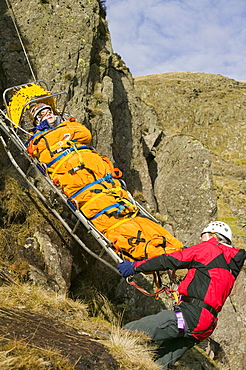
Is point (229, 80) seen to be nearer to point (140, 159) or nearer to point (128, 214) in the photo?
point (140, 159)

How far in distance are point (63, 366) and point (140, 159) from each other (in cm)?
1050

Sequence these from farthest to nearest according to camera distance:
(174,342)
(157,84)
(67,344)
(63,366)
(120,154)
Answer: (157,84)
(120,154)
(174,342)
(67,344)
(63,366)

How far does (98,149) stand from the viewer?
33.9 feet

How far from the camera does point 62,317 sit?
15.2ft

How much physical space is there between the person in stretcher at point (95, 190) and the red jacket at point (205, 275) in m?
0.80

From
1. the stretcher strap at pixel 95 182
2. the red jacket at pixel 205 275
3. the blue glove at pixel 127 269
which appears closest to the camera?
the red jacket at pixel 205 275

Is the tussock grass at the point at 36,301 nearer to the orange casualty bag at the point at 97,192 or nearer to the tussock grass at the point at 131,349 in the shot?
the tussock grass at the point at 131,349

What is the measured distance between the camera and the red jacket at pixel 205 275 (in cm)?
426

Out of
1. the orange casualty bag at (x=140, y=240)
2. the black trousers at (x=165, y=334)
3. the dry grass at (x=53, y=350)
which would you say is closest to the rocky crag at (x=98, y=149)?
the dry grass at (x=53, y=350)

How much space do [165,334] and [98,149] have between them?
22.6ft

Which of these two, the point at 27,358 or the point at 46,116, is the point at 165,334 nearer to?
the point at 27,358

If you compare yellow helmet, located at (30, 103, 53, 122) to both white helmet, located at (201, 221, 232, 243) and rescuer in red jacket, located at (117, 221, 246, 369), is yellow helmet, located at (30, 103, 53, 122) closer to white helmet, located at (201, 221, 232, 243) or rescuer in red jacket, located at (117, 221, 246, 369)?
rescuer in red jacket, located at (117, 221, 246, 369)

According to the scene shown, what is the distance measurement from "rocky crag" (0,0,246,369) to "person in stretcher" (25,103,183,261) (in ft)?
4.74

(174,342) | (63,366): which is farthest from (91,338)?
(174,342)
